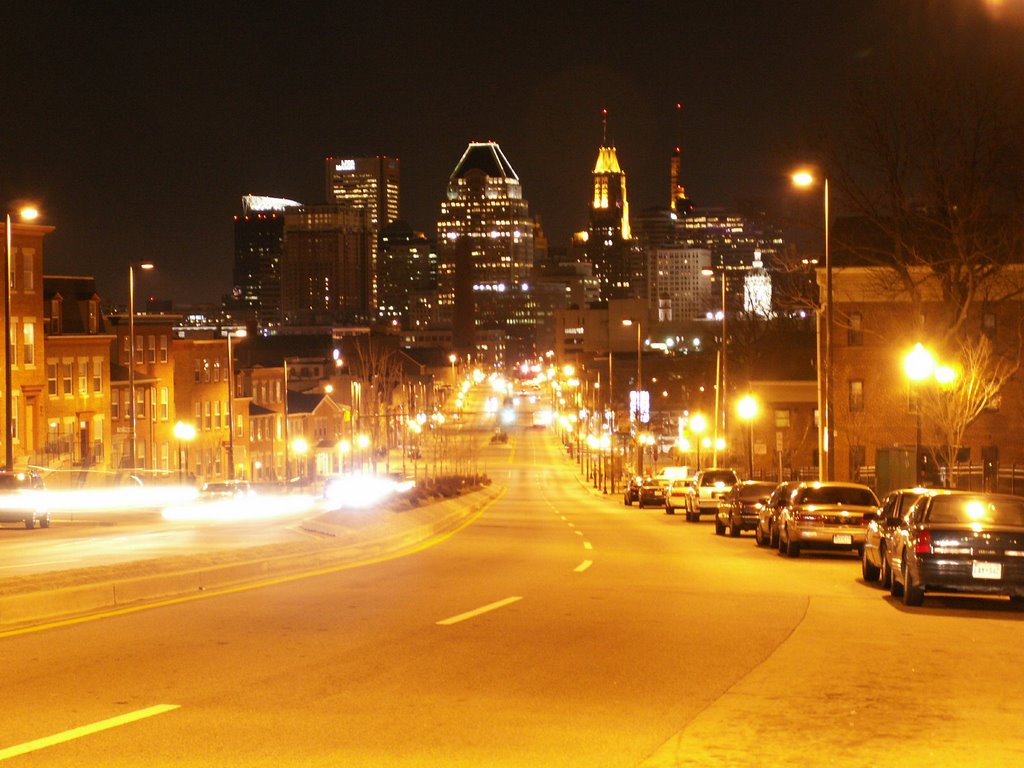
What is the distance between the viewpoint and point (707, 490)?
48250 millimetres

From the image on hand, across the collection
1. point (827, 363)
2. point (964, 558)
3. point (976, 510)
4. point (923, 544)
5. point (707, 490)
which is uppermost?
point (827, 363)

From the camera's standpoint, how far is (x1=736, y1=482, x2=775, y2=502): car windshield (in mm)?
37031

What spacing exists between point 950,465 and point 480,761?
3255cm

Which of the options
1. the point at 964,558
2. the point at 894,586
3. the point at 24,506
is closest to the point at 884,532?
the point at 894,586

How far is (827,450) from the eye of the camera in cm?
4109

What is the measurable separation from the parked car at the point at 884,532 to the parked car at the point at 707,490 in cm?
2554

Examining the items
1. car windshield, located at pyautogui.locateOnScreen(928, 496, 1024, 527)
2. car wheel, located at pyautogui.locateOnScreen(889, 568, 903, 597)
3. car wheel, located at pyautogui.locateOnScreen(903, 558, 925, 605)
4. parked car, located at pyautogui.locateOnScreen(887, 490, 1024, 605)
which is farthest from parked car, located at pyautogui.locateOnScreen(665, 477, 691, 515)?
parked car, located at pyautogui.locateOnScreen(887, 490, 1024, 605)

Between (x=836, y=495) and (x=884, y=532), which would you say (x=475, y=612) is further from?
(x=836, y=495)

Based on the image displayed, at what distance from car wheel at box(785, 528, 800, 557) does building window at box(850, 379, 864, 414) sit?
47717 millimetres

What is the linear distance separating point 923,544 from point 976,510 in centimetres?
135

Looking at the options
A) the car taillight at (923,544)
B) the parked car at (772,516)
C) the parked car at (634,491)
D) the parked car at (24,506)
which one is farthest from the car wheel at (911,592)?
the parked car at (634,491)

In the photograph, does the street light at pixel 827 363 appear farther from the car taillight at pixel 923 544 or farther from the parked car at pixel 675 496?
the car taillight at pixel 923 544

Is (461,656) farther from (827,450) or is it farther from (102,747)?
(827,450)

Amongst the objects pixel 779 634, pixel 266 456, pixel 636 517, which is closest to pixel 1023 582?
pixel 779 634
